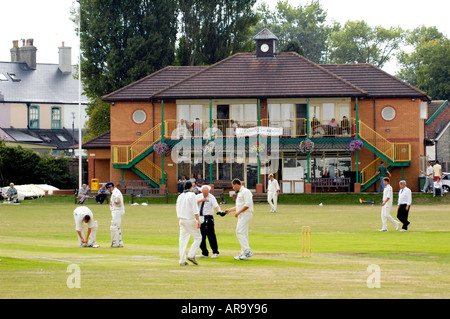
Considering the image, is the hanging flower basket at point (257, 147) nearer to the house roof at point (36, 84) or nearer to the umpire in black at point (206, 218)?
the umpire in black at point (206, 218)

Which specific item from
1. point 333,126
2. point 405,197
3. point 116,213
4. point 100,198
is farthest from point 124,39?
point 116,213

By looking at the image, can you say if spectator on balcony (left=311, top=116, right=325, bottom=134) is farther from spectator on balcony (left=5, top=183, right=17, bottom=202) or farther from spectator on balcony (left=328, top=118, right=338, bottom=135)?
spectator on balcony (left=5, top=183, right=17, bottom=202)

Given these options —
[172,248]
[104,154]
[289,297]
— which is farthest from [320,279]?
[104,154]

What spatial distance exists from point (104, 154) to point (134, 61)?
10.5 metres

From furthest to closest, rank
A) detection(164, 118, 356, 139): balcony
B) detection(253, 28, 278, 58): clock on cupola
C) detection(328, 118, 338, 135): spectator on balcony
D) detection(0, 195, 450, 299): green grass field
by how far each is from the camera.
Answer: detection(253, 28, 278, 58): clock on cupola
detection(164, 118, 356, 139): balcony
detection(328, 118, 338, 135): spectator on balcony
detection(0, 195, 450, 299): green grass field

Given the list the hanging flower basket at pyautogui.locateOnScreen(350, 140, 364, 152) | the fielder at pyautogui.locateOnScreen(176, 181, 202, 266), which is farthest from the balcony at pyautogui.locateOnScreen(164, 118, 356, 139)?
the fielder at pyautogui.locateOnScreen(176, 181, 202, 266)

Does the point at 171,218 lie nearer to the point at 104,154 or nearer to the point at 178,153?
the point at 178,153

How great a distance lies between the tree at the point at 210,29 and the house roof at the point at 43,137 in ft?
68.0

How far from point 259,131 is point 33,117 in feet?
134

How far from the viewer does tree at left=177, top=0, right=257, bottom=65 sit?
68750mm

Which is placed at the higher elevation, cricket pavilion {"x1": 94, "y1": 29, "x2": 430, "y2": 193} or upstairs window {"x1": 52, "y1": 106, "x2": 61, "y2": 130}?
upstairs window {"x1": 52, "y1": 106, "x2": 61, "y2": 130}

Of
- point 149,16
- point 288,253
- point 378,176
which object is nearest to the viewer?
point 288,253

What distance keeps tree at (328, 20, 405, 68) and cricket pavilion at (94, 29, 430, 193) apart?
5996 cm
